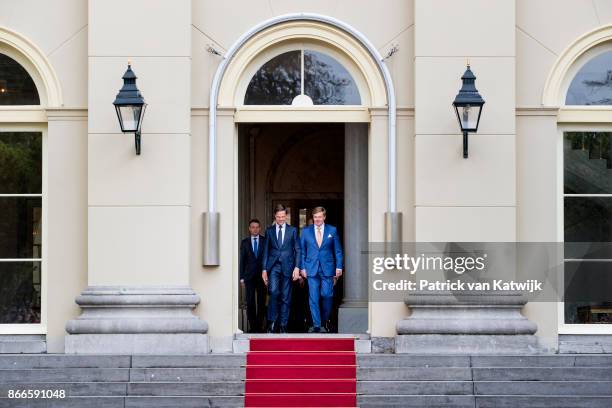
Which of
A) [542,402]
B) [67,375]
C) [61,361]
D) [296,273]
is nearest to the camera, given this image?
[542,402]

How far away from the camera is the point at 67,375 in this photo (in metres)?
15.2

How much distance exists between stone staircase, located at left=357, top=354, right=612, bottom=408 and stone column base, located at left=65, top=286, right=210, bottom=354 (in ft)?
7.37

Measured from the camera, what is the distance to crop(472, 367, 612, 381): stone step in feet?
49.4

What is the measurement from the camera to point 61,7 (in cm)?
1672

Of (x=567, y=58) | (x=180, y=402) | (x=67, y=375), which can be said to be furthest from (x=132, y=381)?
(x=567, y=58)

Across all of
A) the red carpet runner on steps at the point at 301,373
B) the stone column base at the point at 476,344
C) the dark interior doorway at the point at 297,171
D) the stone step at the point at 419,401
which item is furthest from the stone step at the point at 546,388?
the dark interior doorway at the point at 297,171

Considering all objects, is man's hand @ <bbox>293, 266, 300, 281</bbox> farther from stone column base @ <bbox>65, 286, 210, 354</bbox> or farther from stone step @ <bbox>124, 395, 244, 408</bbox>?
stone step @ <bbox>124, 395, 244, 408</bbox>

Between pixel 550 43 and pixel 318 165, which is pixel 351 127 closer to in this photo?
pixel 550 43

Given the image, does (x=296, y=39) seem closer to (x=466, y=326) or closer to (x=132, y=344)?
(x=466, y=326)

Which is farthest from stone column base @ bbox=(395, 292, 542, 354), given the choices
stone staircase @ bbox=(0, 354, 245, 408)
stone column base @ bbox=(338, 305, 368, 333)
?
stone staircase @ bbox=(0, 354, 245, 408)

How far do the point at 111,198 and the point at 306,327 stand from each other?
5.56m

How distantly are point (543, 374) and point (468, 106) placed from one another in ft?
11.1

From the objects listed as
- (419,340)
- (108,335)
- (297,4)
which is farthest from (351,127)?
(108,335)

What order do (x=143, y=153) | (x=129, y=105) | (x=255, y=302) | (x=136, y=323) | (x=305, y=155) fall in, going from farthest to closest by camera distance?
(x=305, y=155) < (x=255, y=302) < (x=143, y=153) < (x=136, y=323) < (x=129, y=105)
